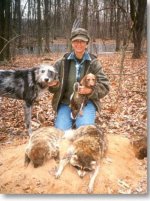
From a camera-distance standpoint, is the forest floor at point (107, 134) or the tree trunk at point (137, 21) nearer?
the forest floor at point (107, 134)

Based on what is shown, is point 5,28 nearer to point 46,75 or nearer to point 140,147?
point 46,75

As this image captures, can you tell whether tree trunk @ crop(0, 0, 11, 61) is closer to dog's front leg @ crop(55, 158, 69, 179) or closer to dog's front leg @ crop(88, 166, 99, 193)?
dog's front leg @ crop(55, 158, 69, 179)

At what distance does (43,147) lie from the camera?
3.04m

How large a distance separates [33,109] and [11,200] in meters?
0.73

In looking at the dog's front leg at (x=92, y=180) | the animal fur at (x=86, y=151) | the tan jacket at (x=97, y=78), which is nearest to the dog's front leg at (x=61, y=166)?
the animal fur at (x=86, y=151)

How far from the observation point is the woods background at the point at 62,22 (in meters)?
3.24

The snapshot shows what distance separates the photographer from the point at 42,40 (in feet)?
11.0

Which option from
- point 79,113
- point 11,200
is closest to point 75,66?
point 79,113

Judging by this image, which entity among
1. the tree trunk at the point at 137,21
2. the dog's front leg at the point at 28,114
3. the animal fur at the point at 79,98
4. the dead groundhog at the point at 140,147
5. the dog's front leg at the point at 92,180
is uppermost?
the tree trunk at the point at 137,21

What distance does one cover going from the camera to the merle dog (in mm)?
3180

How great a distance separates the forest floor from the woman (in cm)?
6

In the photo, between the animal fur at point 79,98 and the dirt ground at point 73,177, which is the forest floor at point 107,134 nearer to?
the dirt ground at point 73,177

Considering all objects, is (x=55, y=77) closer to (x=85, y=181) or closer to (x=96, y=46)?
(x=96, y=46)

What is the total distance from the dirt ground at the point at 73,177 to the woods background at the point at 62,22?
2.65ft
